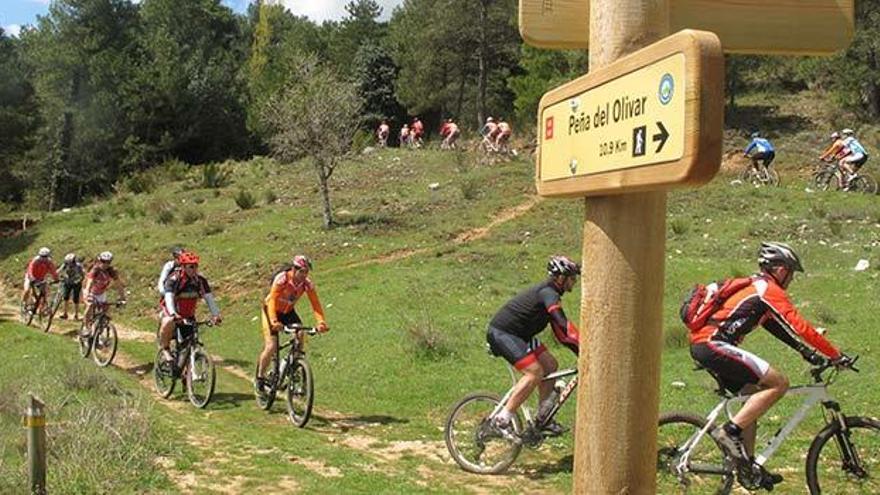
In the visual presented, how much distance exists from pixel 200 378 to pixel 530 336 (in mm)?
5755

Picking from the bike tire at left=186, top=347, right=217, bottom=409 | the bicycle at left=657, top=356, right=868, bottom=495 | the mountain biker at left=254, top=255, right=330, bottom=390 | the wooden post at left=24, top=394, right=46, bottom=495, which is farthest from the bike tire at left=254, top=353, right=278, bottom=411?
the bicycle at left=657, top=356, right=868, bottom=495

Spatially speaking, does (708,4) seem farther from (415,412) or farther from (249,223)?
(249,223)

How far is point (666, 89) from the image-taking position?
7.36 feet

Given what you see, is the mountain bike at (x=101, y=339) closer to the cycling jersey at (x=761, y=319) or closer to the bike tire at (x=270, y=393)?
A: the bike tire at (x=270, y=393)

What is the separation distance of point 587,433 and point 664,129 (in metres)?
0.92

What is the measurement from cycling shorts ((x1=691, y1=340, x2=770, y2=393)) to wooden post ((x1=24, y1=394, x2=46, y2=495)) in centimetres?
498

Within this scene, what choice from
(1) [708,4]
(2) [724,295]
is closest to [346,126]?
(2) [724,295]

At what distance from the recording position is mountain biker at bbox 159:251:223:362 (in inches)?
498

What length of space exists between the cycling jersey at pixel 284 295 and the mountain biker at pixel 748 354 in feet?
19.0

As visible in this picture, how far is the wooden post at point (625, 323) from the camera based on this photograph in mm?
2523

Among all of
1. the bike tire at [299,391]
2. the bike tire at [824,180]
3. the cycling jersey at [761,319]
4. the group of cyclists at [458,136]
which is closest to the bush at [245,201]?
the group of cyclists at [458,136]

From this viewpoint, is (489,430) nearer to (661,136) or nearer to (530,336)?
(530,336)

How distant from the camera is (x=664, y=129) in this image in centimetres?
225

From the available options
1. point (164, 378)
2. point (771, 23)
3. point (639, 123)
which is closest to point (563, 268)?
point (771, 23)
